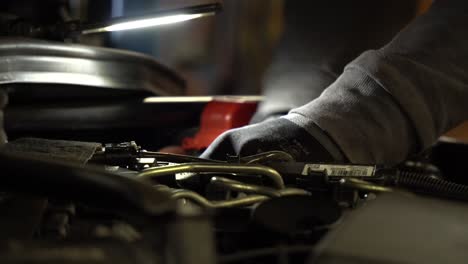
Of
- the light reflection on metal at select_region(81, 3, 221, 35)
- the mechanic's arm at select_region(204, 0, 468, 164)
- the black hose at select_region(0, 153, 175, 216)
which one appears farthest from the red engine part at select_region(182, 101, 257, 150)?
the black hose at select_region(0, 153, 175, 216)

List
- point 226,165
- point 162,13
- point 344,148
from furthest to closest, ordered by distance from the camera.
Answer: point 162,13, point 344,148, point 226,165

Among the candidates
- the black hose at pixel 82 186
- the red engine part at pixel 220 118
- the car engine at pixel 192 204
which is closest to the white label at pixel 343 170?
the car engine at pixel 192 204

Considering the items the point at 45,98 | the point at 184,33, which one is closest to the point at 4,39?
the point at 45,98

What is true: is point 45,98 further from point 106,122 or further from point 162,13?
point 162,13

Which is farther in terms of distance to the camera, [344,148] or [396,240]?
[344,148]

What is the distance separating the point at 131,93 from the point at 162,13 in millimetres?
160

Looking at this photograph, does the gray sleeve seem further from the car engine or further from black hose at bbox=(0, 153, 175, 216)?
black hose at bbox=(0, 153, 175, 216)

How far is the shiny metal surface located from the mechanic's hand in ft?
0.98

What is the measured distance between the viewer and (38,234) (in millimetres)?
329

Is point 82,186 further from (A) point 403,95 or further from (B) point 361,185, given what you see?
(A) point 403,95

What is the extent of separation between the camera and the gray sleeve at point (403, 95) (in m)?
0.58

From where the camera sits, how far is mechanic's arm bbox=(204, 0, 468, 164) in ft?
1.85

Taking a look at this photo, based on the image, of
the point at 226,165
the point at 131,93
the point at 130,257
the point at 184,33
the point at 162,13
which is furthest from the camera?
the point at 184,33

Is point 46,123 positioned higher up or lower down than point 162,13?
lower down
